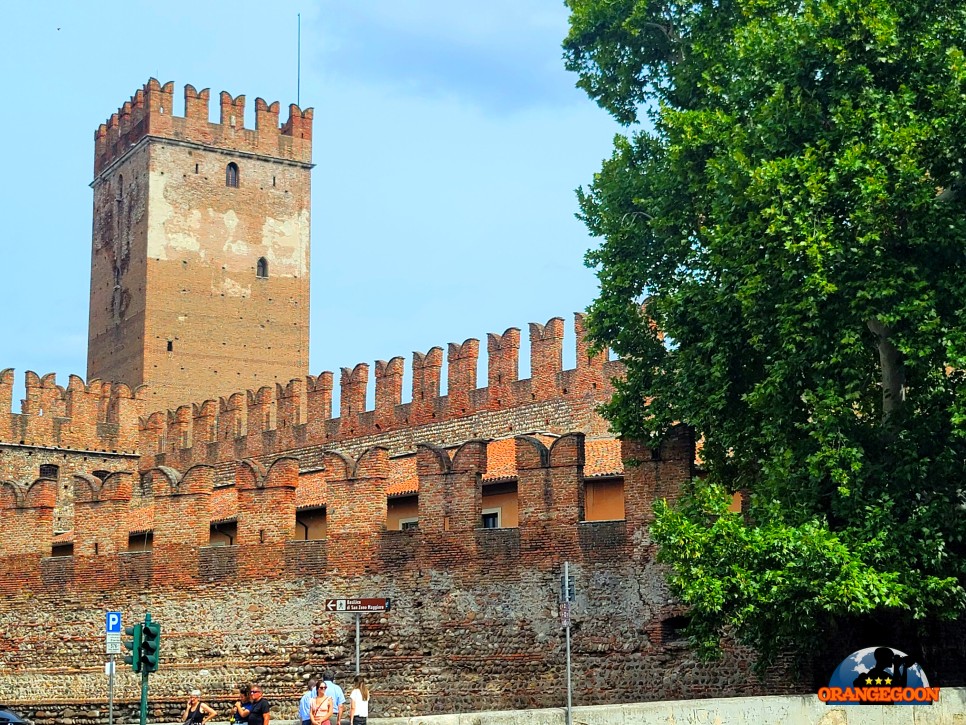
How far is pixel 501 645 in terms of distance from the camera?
716 inches

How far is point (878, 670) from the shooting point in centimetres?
1391

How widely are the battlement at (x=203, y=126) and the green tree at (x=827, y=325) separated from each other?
26.9m

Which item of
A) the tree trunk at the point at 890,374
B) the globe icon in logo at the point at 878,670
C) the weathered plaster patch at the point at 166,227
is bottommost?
the globe icon in logo at the point at 878,670

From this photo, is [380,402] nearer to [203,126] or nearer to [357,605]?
[357,605]

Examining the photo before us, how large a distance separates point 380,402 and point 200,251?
1173 cm

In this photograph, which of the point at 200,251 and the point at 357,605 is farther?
the point at 200,251

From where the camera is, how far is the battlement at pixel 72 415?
109 ft

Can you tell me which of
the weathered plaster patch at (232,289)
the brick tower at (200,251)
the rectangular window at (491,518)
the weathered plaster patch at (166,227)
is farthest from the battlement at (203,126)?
the rectangular window at (491,518)

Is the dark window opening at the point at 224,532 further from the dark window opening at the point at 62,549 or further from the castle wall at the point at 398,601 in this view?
the dark window opening at the point at 62,549

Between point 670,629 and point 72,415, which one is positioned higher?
point 72,415

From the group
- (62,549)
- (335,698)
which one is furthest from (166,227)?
(335,698)

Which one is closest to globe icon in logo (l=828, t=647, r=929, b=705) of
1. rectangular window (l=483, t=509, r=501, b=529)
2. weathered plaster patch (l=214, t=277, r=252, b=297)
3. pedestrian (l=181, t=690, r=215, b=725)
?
rectangular window (l=483, t=509, r=501, b=529)

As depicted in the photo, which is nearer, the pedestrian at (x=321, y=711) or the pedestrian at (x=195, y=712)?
the pedestrian at (x=321, y=711)

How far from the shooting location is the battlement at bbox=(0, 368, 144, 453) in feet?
109
